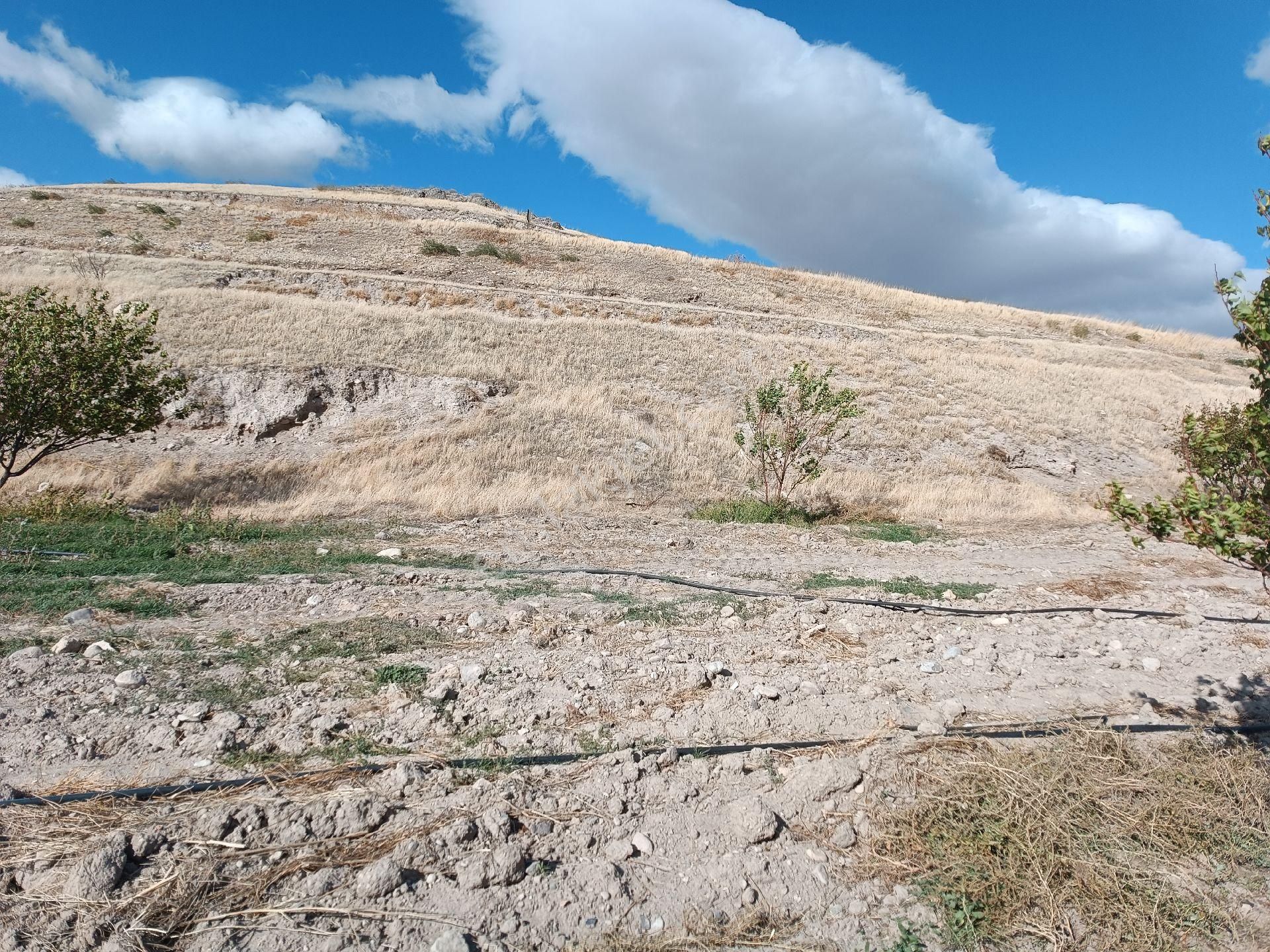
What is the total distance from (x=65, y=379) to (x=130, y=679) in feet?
31.9

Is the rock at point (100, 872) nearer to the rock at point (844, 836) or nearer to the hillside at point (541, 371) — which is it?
the rock at point (844, 836)

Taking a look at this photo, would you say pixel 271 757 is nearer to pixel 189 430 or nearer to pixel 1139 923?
pixel 1139 923

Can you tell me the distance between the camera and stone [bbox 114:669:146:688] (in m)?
4.87

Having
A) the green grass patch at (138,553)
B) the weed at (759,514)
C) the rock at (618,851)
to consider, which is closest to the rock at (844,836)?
the rock at (618,851)

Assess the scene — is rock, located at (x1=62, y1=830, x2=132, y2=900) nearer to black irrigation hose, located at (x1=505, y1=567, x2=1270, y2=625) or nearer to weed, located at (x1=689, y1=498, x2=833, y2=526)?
black irrigation hose, located at (x1=505, y1=567, x2=1270, y2=625)

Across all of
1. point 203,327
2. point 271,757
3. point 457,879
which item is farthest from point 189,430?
Result: point 457,879

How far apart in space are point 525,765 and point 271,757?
4.96 feet

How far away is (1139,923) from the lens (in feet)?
10.4

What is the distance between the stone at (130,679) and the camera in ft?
16.0

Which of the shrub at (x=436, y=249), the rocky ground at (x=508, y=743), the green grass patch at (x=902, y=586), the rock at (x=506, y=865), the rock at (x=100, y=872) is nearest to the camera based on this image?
the rock at (x=100, y=872)

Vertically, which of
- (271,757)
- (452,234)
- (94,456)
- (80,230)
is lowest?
(271,757)

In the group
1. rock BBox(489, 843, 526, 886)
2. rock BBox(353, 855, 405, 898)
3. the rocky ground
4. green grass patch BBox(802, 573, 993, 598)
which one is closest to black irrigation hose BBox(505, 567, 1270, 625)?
the rocky ground

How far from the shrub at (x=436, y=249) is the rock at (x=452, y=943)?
38910 mm

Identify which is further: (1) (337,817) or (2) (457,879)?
(1) (337,817)
